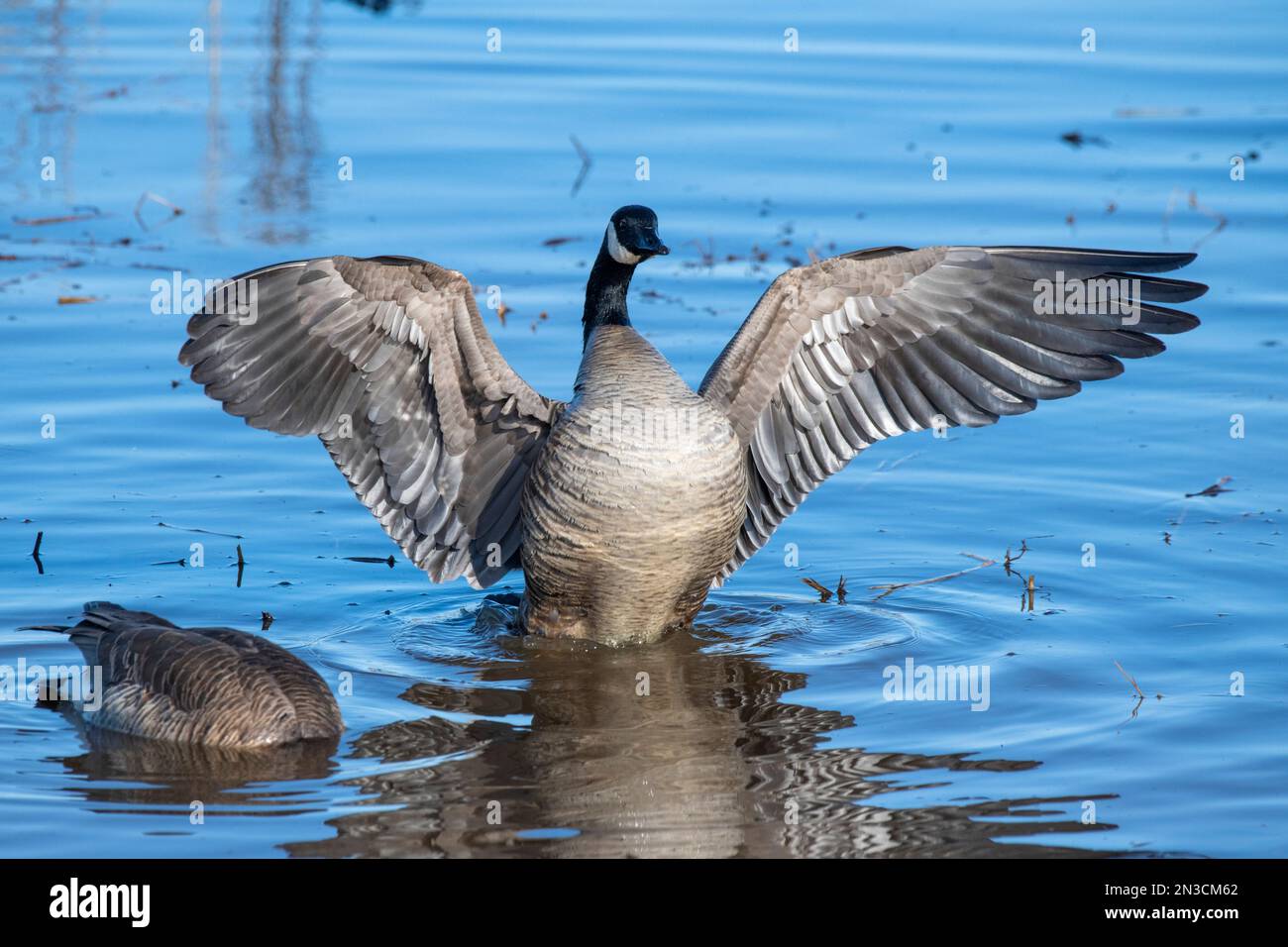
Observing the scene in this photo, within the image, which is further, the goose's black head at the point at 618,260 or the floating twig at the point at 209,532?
the floating twig at the point at 209,532

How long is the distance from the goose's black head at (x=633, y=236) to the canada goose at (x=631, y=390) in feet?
0.04

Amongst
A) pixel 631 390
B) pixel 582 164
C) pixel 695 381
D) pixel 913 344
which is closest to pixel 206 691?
pixel 631 390

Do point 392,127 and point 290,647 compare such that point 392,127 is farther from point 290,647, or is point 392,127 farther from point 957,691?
point 957,691

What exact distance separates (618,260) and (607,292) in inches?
8.9

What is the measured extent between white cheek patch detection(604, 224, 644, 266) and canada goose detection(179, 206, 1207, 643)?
13 millimetres

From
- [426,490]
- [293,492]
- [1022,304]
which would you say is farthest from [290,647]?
[1022,304]

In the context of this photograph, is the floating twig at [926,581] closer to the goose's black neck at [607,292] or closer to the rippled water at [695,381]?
the rippled water at [695,381]

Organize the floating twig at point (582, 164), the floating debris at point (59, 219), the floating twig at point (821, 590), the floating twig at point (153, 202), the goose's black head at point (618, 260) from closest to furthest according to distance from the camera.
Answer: the goose's black head at point (618, 260), the floating twig at point (821, 590), the floating debris at point (59, 219), the floating twig at point (153, 202), the floating twig at point (582, 164)

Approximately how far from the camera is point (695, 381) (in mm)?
11336

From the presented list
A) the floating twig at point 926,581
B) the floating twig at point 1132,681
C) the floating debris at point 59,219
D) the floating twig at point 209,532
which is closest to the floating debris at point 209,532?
the floating twig at point 209,532

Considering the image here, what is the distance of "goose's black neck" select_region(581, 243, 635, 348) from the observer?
8.88 metres

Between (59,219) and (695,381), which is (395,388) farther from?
(59,219)

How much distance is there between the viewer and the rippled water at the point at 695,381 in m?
7.00

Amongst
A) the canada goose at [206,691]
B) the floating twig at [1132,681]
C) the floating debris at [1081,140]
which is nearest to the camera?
the canada goose at [206,691]
